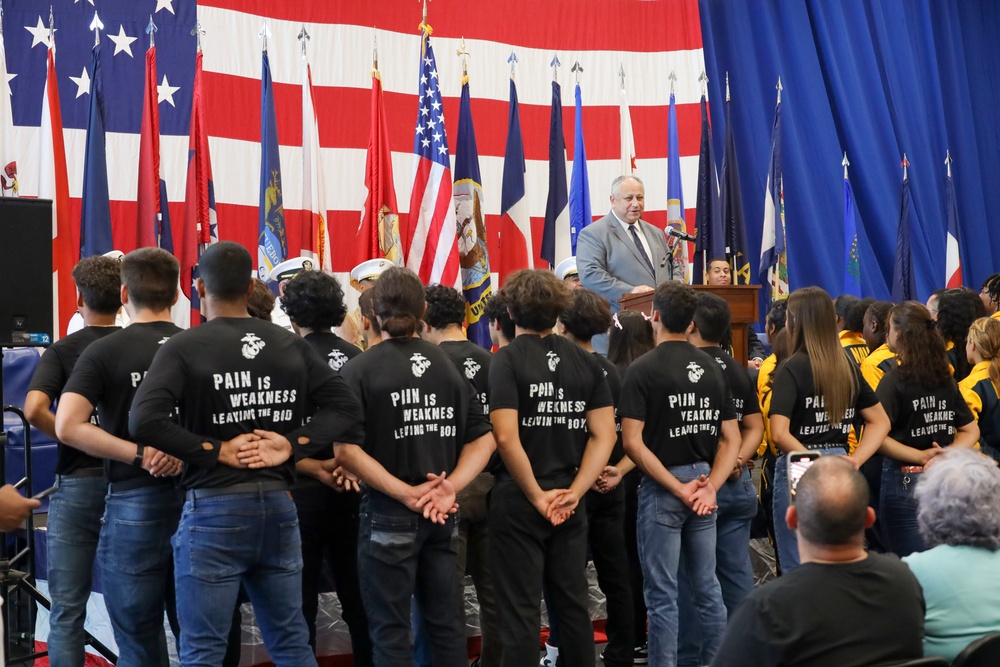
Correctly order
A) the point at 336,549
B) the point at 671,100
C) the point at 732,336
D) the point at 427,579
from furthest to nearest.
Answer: the point at 671,100
the point at 732,336
the point at 336,549
the point at 427,579

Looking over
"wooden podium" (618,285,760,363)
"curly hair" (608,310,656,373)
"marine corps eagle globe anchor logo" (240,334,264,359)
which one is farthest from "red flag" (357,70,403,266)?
"marine corps eagle globe anchor logo" (240,334,264,359)

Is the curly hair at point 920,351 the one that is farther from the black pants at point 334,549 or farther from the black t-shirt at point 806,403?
the black pants at point 334,549

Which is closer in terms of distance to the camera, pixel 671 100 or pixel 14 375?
pixel 14 375

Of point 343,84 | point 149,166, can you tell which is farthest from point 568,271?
point 149,166

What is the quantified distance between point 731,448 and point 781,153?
6.33 metres

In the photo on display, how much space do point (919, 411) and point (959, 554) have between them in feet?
7.85

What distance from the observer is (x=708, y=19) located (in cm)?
1014

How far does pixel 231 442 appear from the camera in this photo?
9.78 ft

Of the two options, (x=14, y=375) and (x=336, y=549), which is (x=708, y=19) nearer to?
(x=14, y=375)

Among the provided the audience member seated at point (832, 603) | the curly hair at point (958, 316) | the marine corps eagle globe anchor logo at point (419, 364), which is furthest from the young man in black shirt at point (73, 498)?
the curly hair at point (958, 316)

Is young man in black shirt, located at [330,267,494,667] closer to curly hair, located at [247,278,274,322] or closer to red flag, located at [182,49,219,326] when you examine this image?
curly hair, located at [247,278,274,322]

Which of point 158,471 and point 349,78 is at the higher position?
point 349,78

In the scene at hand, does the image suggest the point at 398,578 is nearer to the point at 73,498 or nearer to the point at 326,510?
the point at 326,510

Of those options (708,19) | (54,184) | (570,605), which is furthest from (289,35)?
(570,605)
